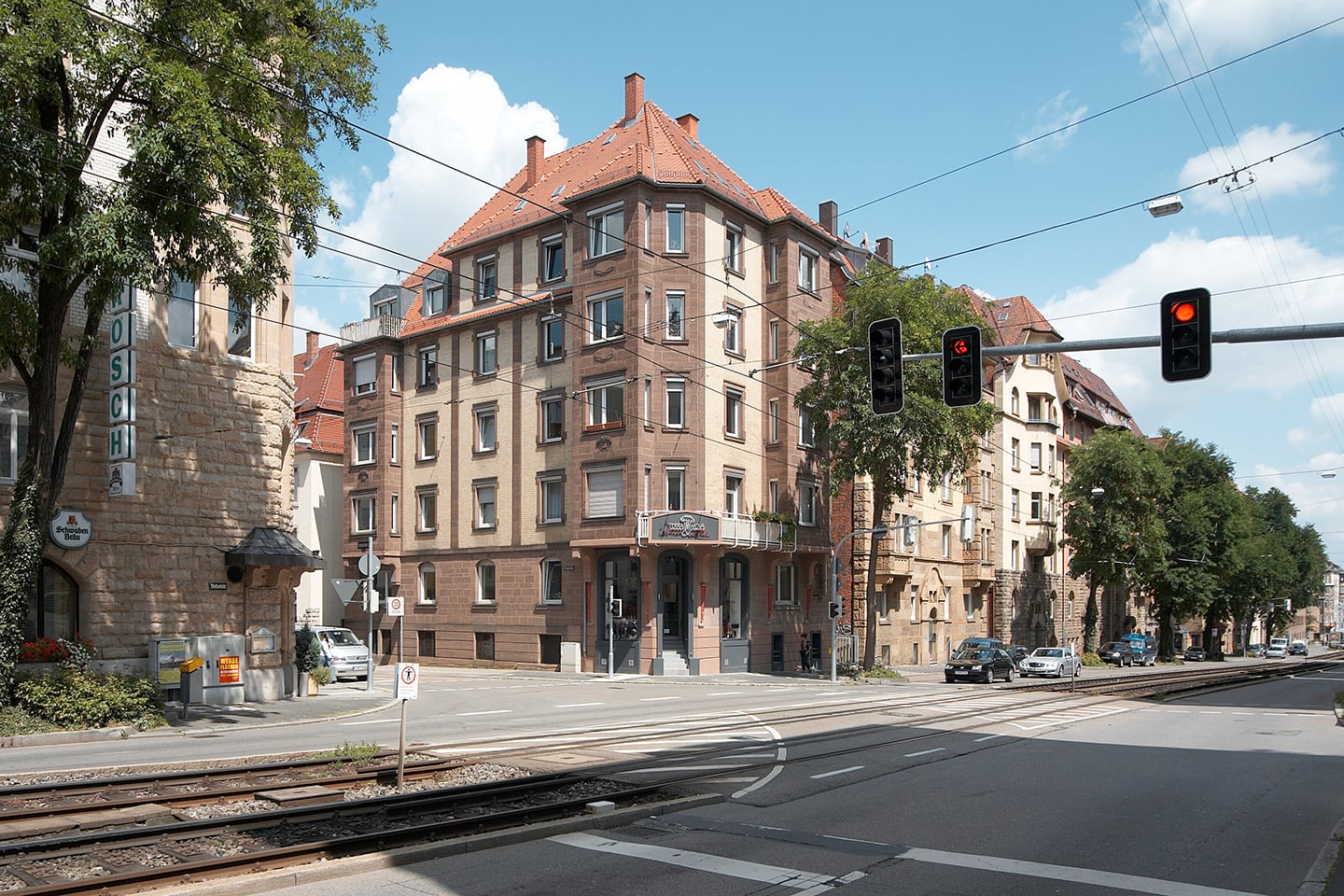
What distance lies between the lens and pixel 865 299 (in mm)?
38406

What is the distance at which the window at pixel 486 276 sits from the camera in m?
43.8

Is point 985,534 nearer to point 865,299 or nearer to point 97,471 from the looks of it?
point 865,299

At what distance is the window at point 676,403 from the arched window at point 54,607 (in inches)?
810

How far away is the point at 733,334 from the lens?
131 feet

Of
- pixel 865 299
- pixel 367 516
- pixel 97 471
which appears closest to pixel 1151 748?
pixel 97 471

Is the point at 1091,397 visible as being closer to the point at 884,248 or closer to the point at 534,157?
the point at 884,248

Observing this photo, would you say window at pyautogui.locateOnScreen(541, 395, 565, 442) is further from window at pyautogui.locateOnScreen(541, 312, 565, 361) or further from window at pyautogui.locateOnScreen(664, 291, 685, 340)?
window at pyautogui.locateOnScreen(664, 291, 685, 340)

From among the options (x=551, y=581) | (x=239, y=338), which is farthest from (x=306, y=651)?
(x=551, y=581)

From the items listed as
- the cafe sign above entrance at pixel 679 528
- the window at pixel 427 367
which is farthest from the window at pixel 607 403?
the window at pixel 427 367

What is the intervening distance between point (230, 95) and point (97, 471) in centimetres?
832

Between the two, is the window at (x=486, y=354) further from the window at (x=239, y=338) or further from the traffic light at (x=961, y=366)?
the traffic light at (x=961, y=366)

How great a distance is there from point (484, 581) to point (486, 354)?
9.21 meters

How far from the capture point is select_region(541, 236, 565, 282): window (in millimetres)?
41219

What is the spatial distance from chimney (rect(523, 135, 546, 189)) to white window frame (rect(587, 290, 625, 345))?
10943 millimetres
